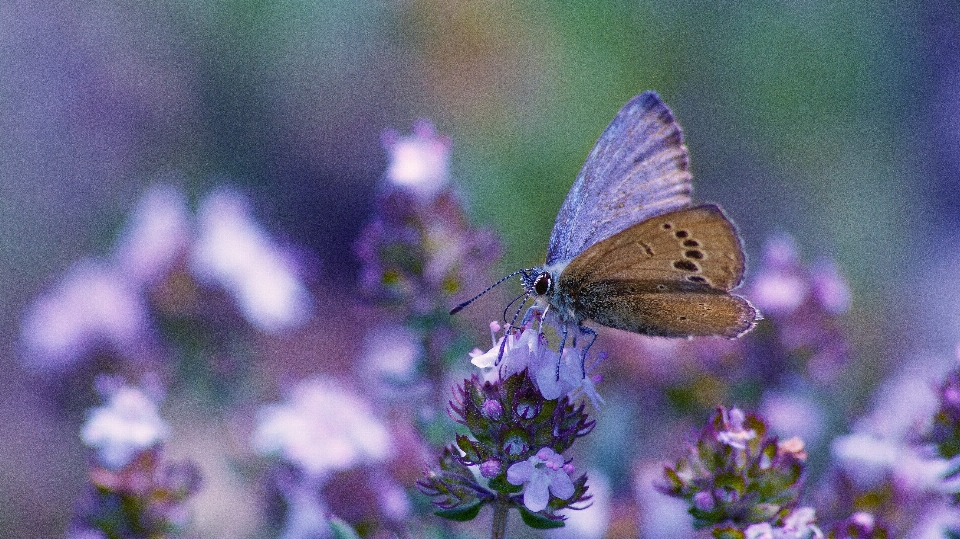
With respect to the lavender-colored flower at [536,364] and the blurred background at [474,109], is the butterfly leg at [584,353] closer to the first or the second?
the lavender-colored flower at [536,364]

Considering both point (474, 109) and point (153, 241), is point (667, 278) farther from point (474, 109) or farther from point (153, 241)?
point (474, 109)

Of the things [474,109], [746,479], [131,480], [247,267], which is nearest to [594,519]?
[746,479]

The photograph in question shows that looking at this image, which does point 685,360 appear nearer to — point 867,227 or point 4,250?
point 867,227

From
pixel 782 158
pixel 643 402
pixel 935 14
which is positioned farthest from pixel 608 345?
pixel 935 14

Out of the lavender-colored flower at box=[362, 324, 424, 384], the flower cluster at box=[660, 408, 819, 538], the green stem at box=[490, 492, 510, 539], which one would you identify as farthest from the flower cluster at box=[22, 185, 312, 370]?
the flower cluster at box=[660, 408, 819, 538]

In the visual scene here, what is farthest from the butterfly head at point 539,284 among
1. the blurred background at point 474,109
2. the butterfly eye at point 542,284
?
the blurred background at point 474,109

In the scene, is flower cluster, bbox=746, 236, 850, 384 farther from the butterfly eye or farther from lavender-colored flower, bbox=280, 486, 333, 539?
lavender-colored flower, bbox=280, 486, 333, 539
